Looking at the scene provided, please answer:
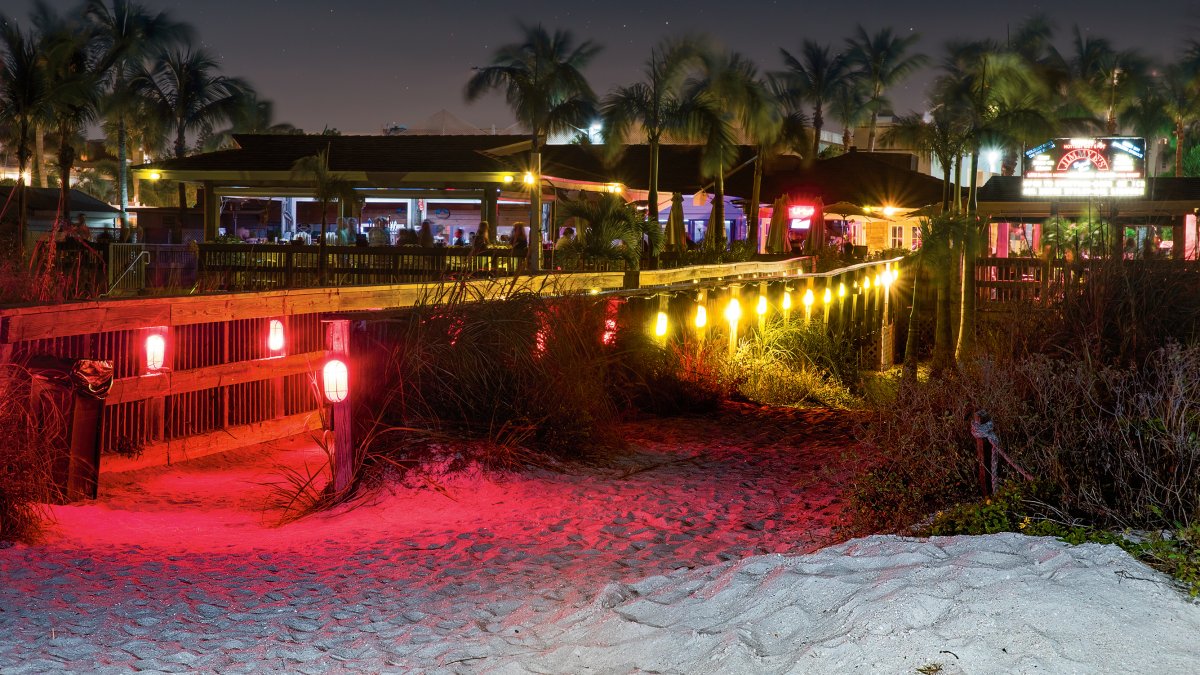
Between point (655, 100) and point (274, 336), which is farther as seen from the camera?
point (655, 100)

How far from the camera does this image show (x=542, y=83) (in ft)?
121

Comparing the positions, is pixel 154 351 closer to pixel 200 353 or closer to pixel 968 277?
→ pixel 200 353

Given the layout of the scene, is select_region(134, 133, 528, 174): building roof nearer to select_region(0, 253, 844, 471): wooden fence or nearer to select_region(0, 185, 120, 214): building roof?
select_region(0, 185, 120, 214): building roof

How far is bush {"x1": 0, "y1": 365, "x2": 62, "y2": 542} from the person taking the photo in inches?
267

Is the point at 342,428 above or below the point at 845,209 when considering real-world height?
below

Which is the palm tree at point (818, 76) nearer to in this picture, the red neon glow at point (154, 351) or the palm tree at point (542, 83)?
the palm tree at point (542, 83)

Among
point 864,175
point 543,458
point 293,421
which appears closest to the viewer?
point 543,458

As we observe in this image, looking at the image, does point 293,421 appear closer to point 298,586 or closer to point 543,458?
point 543,458

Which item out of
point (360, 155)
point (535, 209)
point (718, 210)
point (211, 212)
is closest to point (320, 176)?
point (360, 155)

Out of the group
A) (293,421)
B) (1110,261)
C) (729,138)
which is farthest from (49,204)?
(1110,261)

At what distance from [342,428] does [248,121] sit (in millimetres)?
44124

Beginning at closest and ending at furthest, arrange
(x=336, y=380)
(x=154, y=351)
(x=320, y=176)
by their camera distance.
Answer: (x=336, y=380) < (x=154, y=351) < (x=320, y=176)

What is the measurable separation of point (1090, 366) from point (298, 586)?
433 centimetres

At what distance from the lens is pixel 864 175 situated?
1569 inches
